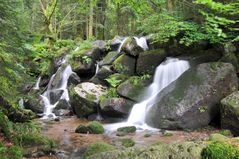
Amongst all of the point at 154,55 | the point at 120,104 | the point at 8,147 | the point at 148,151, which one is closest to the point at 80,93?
the point at 120,104

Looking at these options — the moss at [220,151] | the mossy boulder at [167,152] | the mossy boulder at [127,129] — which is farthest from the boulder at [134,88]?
the moss at [220,151]

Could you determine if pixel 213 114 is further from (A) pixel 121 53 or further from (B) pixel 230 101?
(A) pixel 121 53

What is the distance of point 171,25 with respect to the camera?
968cm

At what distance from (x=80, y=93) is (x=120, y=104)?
1.87 metres

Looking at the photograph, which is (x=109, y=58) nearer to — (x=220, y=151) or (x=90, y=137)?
(x=90, y=137)

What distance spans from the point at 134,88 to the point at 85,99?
1936mm

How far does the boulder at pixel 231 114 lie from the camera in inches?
348

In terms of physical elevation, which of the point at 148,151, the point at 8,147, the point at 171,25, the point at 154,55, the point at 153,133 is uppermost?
the point at 171,25

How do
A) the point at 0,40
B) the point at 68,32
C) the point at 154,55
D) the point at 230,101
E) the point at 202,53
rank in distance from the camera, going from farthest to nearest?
the point at 68,32 → the point at 154,55 → the point at 202,53 → the point at 230,101 → the point at 0,40

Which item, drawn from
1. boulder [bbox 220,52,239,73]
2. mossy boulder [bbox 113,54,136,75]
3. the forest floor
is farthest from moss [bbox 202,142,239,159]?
mossy boulder [bbox 113,54,136,75]

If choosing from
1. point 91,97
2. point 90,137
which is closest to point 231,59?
point 91,97

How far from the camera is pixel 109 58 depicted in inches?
594

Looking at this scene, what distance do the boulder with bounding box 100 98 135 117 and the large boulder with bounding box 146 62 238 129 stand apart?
1141 mm

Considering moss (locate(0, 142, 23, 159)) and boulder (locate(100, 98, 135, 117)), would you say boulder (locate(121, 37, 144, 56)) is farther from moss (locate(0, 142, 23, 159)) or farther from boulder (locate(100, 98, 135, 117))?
moss (locate(0, 142, 23, 159))
